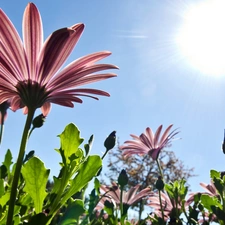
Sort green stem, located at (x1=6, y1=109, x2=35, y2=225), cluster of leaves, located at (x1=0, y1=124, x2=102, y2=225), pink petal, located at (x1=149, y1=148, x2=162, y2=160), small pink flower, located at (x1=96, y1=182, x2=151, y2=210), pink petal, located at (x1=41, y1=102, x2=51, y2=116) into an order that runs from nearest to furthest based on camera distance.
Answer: green stem, located at (x1=6, y1=109, x2=35, y2=225) → cluster of leaves, located at (x1=0, y1=124, x2=102, y2=225) → pink petal, located at (x1=41, y1=102, x2=51, y2=116) → small pink flower, located at (x1=96, y1=182, x2=151, y2=210) → pink petal, located at (x1=149, y1=148, x2=162, y2=160)

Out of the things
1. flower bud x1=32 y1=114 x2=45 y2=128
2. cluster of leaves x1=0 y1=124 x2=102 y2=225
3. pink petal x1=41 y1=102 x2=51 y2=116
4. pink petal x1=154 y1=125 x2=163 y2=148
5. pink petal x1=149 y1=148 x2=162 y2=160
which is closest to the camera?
cluster of leaves x1=0 y1=124 x2=102 y2=225

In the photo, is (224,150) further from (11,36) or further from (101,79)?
(11,36)

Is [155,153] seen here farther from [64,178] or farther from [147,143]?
[64,178]

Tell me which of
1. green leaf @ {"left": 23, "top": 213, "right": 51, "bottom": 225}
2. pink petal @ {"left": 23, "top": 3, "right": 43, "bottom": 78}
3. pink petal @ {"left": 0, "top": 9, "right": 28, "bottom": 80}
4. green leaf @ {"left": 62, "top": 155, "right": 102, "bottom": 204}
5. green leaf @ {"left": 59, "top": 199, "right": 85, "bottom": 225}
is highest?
pink petal @ {"left": 23, "top": 3, "right": 43, "bottom": 78}

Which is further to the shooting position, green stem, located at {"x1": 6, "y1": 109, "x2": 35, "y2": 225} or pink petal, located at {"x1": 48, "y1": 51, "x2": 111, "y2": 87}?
pink petal, located at {"x1": 48, "y1": 51, "x2": 111, "y2": 87}

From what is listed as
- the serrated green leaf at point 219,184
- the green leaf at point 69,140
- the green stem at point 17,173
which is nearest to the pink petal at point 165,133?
the serrated green leaf at point 219,184

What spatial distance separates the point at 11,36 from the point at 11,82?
4.9 inches

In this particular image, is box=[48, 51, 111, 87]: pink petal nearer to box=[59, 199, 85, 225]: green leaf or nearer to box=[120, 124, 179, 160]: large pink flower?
box=[59, 199, 85, 225]: green leaf

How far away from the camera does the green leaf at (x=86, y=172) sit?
0.77 m

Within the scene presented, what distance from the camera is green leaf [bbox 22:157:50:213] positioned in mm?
695

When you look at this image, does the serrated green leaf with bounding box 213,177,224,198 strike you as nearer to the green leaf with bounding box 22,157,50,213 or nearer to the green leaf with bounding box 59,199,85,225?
the green leaf with bounding box 59,199,85,225

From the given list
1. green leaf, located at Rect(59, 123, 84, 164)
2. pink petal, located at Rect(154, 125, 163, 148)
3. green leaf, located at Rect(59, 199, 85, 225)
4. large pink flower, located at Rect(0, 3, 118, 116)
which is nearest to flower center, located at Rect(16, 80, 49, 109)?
large pink flower, located at Rect(0, 3, 118, 116)

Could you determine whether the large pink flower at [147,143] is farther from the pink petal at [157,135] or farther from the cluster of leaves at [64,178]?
the cluster of leaves at [64,178]

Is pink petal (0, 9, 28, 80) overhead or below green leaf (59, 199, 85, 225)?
overhead
